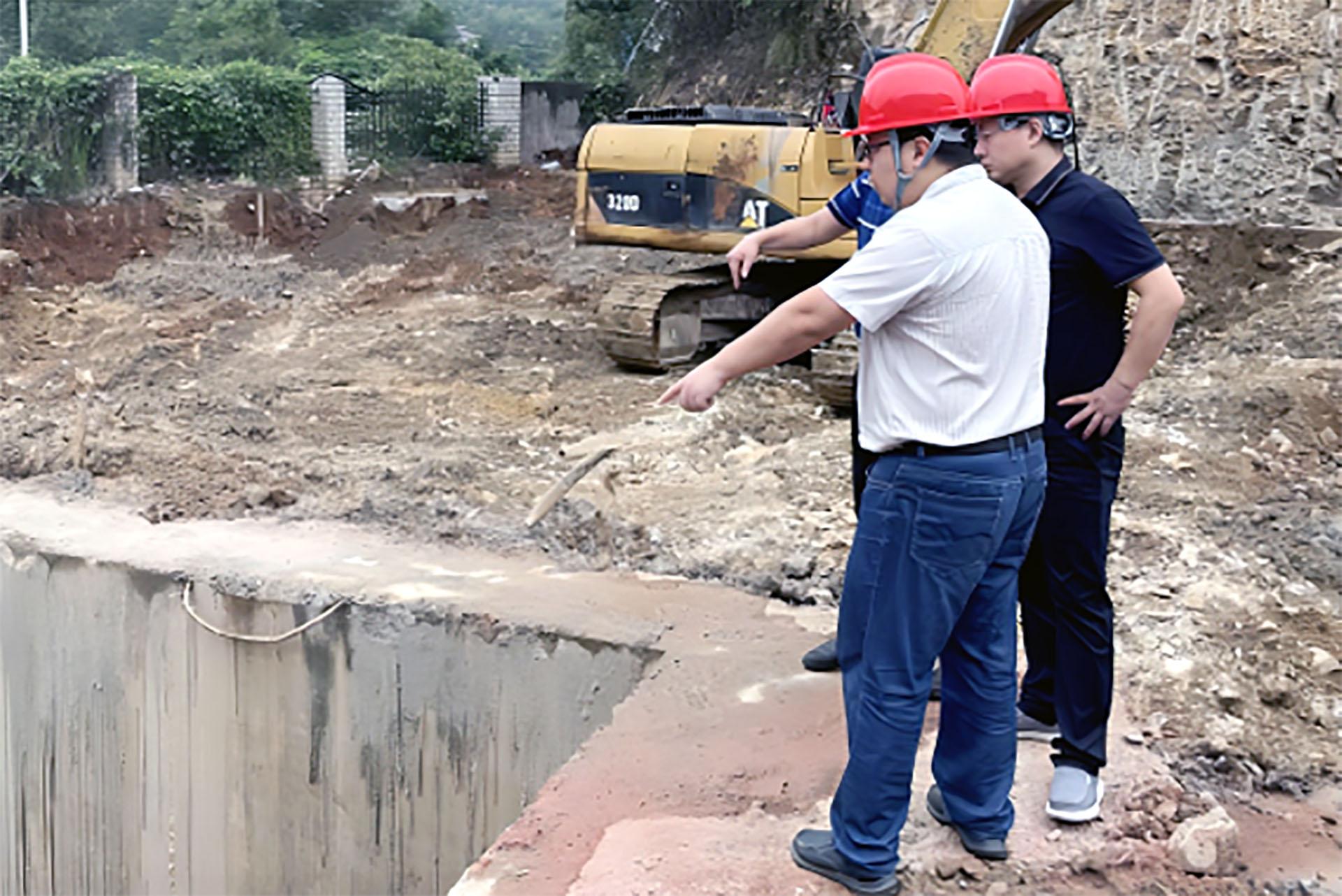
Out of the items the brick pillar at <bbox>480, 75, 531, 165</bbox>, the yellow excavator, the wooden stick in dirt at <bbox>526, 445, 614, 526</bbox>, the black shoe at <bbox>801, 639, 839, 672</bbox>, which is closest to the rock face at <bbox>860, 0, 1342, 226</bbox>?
the yellow excavator

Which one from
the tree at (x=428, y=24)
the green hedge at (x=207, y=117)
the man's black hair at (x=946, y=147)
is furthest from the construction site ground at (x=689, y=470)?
the tree at (x=428, y=24)

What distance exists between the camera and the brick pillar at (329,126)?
68.9ft

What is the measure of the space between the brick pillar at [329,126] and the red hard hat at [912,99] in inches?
736

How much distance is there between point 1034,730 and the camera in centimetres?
415

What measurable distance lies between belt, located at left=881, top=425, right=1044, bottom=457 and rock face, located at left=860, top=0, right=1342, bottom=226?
1081 cm

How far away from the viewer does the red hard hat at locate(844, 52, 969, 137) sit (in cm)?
308

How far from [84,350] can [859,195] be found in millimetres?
10239

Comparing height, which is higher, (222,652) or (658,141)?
(658,141)

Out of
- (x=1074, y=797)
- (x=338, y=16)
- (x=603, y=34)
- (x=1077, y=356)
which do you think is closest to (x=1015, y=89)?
(x=1077, y=356)

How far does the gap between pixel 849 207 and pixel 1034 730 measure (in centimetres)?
161

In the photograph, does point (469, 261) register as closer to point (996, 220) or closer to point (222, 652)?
point (222, 652)

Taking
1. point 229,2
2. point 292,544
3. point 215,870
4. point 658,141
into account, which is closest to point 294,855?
point 215,870

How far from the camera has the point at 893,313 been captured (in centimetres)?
302

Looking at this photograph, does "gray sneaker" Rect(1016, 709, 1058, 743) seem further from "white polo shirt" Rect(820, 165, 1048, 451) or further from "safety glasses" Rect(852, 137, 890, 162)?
"safety glasses" Rect(852, 137, 890, 162)
